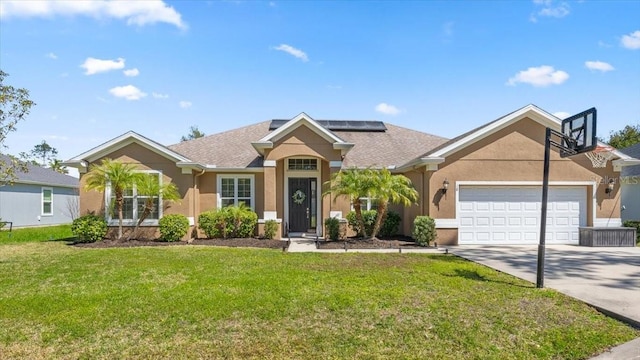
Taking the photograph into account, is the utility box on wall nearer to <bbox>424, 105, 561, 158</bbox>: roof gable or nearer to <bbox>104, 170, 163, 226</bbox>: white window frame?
<bbox>424, 105, 561, 158</bbox>: roof gable

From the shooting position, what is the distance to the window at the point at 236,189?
53.7ft

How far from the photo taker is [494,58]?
14.6m

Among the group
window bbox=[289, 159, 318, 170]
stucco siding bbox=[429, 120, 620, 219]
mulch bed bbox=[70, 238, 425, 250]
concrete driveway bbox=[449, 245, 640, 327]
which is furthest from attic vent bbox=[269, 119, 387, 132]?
concrete driveway bbox=[449, 245, 640, 327]

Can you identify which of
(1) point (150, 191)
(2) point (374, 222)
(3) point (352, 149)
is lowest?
(2) point (374, 222)

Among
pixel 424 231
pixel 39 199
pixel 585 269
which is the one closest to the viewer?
pixel 585 269

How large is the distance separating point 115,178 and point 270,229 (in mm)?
5977

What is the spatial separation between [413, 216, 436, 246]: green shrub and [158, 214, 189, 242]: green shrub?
8865 mm

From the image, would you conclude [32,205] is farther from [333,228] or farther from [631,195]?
[631,195]

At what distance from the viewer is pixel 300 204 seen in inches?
674

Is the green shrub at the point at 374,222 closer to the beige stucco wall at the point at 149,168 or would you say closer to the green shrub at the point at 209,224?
the green shrub at the point at 209,224

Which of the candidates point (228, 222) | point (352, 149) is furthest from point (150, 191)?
point (352, 149)

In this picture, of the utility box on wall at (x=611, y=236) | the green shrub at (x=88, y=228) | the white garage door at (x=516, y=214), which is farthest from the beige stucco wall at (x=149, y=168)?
the utility box on wall at (x=611, y=236)

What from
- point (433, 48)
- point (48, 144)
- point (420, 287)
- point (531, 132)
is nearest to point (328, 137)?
point (433, 48)

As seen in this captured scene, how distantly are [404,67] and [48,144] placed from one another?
294ft
